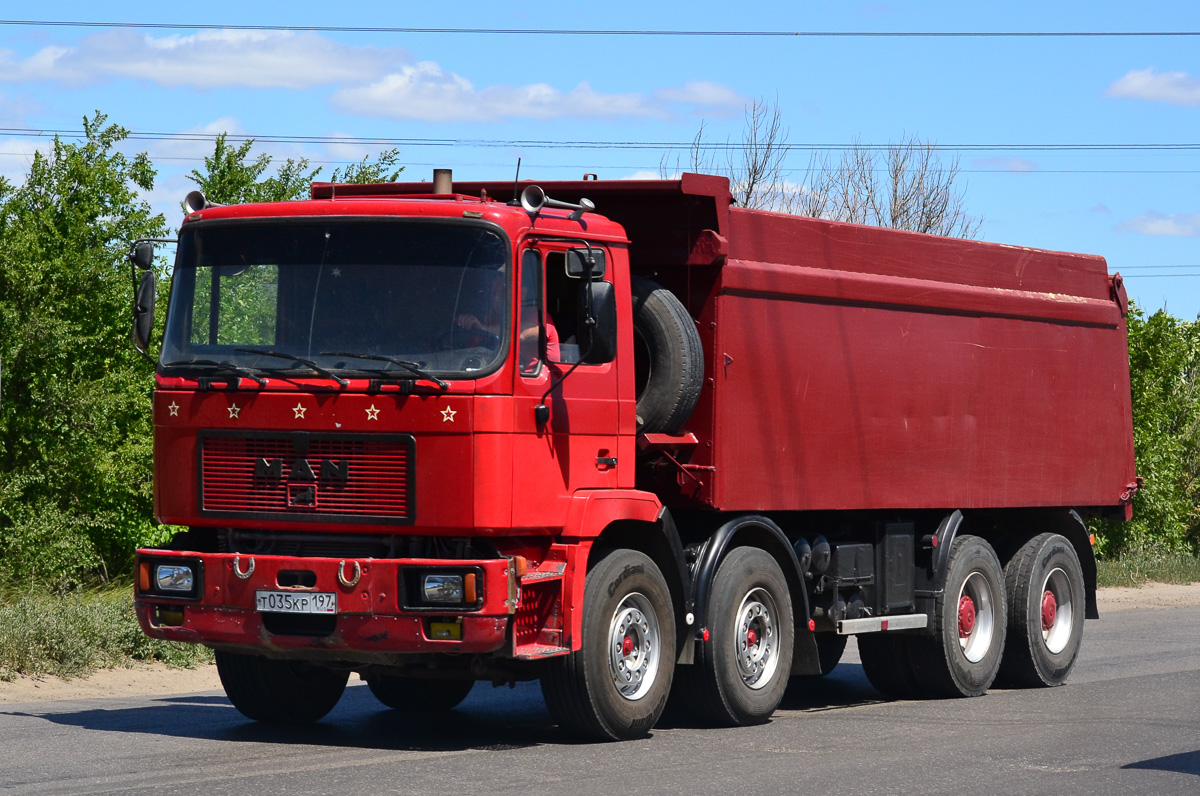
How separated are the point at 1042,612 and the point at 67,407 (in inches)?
444

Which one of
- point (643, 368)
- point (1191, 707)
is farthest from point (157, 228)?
point (1191, 707)

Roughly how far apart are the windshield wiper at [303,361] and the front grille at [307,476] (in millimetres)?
303

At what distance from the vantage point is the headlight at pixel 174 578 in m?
9.24

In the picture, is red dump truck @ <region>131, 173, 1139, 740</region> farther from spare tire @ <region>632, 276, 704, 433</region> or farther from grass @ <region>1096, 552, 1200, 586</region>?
grass @ <region>1096, 552, 1200, 586</region>

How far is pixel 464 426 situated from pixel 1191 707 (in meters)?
5.84

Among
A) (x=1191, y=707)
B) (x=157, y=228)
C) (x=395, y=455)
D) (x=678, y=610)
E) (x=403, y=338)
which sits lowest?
(x=1191, y=707)

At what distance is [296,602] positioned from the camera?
8.91 metres

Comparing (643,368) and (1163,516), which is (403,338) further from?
(1163,516)

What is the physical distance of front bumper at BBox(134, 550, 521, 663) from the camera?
343 inches

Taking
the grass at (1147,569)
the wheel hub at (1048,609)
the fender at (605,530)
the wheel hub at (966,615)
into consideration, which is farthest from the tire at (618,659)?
the grass at (1147,569)

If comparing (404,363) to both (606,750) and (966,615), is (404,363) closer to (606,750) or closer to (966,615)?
(606,750)

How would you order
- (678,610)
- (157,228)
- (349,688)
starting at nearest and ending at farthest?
(678,610) < (349,688) < (157,228)

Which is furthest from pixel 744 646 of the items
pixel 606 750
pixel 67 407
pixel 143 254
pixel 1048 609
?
pixel 67 407

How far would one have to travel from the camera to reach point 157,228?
21.8 m
